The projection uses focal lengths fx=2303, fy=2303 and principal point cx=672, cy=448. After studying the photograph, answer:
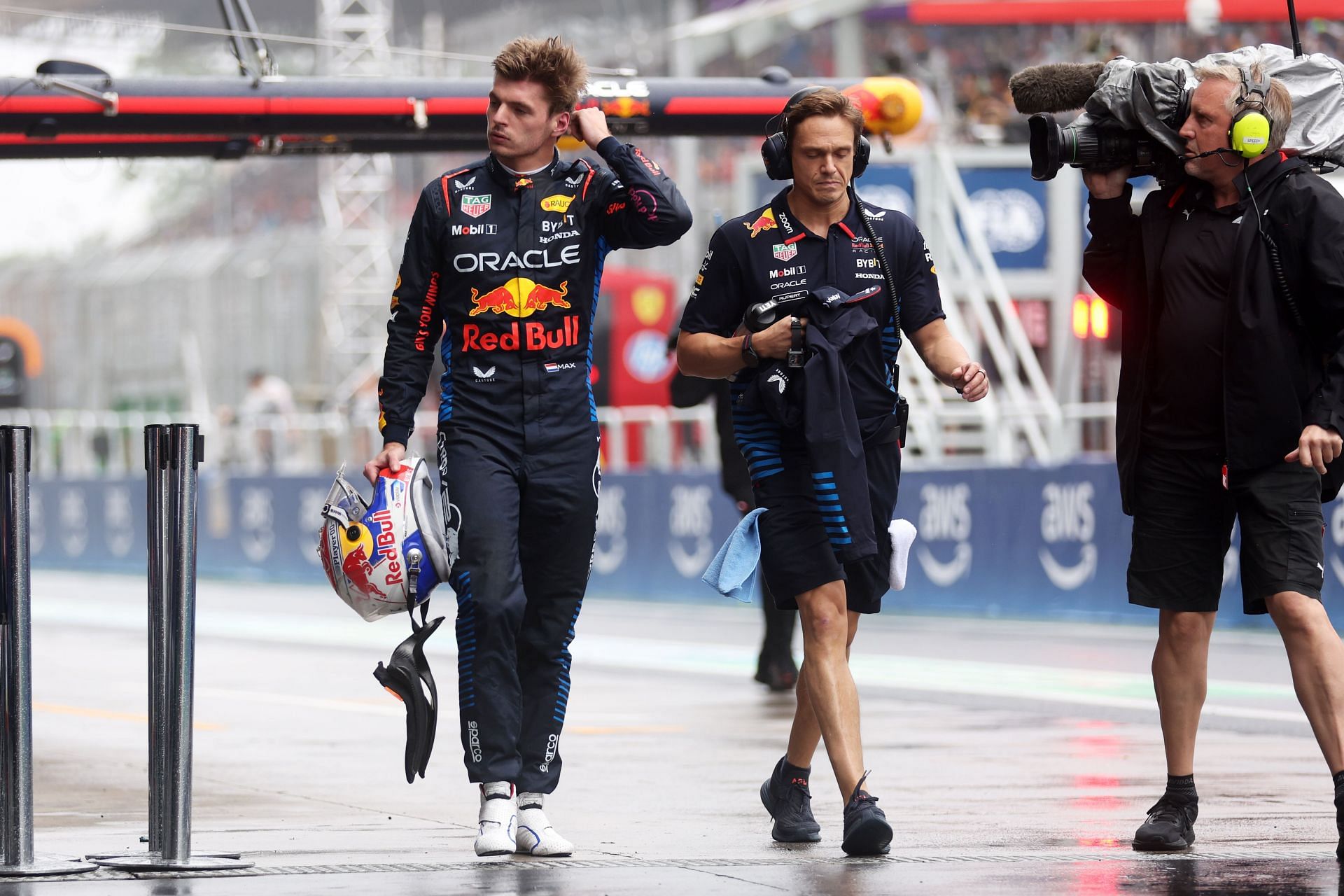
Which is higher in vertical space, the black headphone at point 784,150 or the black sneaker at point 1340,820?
the black headphone at point 784,150

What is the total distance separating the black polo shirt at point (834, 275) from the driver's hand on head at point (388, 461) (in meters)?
0.88

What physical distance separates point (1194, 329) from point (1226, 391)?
20cm

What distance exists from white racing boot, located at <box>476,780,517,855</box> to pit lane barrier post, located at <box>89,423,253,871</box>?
25.1 inches

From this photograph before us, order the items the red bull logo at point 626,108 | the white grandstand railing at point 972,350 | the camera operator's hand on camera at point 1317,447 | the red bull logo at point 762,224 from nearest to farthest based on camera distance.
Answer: the camera operator's hand on camera at point 1317,447, the red bull logo at point 762,224, the red bull logo at point 626,108, the white grandstand railing at point 972,350

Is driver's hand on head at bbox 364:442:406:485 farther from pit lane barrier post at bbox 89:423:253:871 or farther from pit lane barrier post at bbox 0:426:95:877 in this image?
pit lane barrier post at bbox 0:426:95:877

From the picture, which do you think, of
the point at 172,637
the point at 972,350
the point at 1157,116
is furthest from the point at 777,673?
the point at 972,350

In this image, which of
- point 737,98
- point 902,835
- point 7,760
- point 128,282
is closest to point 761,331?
point 902,835

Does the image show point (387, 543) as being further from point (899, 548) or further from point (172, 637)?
point (899, 548)

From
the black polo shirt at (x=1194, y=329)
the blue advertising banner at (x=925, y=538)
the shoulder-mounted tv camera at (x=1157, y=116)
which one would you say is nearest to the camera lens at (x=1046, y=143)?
the shoulder-mounted tv camera at (x=1157, y=116)

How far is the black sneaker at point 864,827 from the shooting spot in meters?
5.95

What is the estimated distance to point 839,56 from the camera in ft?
81.3

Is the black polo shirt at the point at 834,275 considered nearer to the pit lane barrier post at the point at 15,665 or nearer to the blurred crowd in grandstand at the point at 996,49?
the pit lane barrier post at the point at 15,665

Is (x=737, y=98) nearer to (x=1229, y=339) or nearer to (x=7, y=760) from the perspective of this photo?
(x=1229, y=339)

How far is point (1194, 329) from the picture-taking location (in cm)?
612
